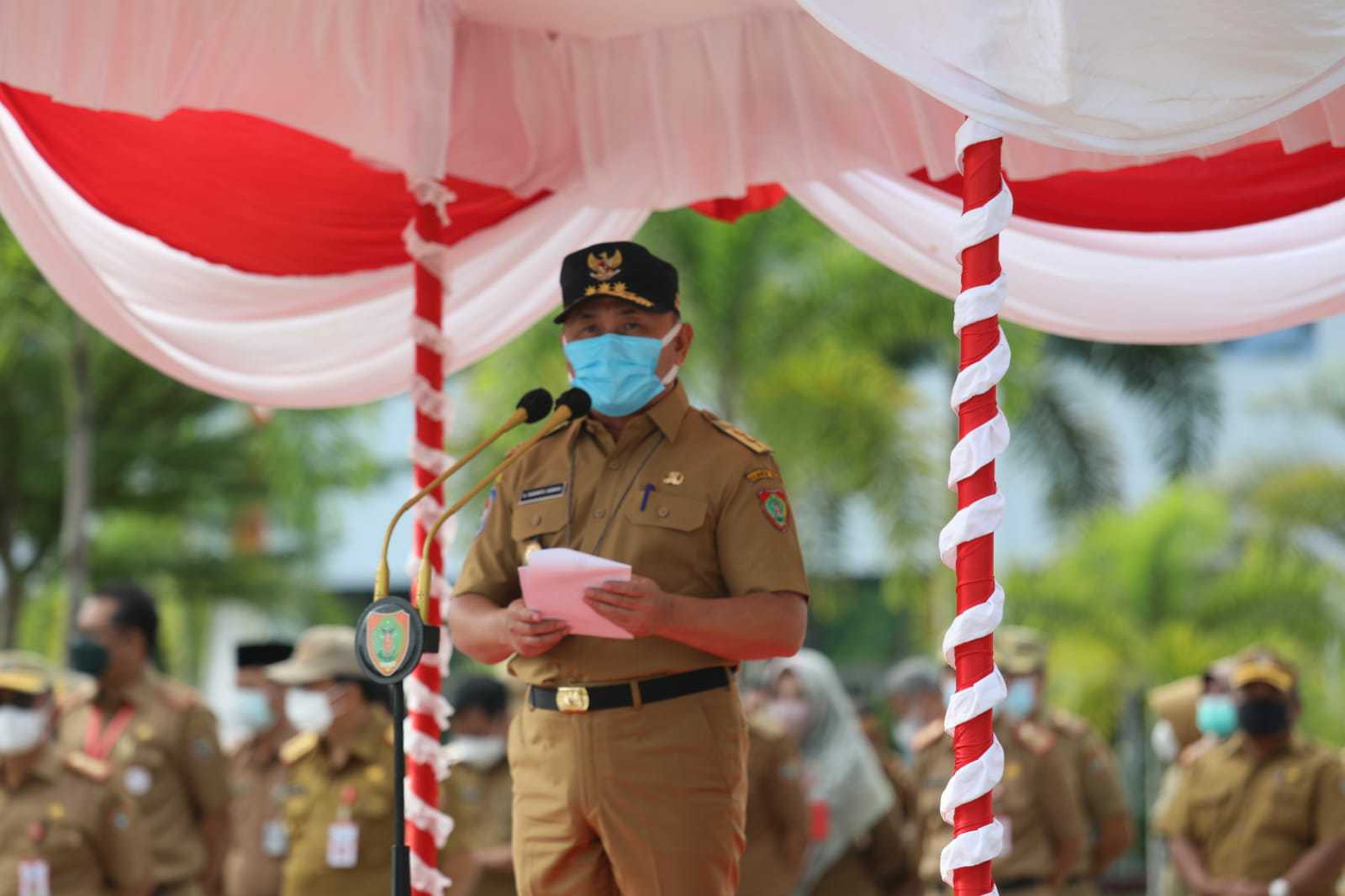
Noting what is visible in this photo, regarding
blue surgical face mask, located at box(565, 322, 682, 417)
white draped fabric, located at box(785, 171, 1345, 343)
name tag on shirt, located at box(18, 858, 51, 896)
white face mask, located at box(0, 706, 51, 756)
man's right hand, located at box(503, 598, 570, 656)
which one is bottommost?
name tag on shirt, located at box(18, 858, 51, 896)

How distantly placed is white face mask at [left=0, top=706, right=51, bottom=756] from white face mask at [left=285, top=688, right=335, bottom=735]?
1042mm

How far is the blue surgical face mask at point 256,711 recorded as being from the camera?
8711mm

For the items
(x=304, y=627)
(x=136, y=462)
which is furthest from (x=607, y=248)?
(x=304, y=627)

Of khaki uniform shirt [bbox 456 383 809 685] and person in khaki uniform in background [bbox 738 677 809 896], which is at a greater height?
khaki uniform shirt [bbox 456 383 809 685]

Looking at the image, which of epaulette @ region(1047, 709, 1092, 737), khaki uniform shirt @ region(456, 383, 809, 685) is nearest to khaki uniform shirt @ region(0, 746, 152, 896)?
khaki uniform shirt @ region(456, 383, 809, 685)

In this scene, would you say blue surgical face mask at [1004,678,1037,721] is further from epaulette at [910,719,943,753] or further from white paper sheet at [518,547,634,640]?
white paper sheet at [518,547,634,640]

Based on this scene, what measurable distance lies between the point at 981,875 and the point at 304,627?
20.4 m

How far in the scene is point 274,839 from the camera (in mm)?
7711

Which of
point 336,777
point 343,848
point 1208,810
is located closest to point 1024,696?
point 1208,810

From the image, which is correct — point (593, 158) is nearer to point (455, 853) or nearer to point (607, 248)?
point (607, 248)

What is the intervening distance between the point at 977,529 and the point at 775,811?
4819 millimetres

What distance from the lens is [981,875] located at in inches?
142

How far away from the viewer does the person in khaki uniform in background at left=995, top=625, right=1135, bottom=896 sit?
31.0ft

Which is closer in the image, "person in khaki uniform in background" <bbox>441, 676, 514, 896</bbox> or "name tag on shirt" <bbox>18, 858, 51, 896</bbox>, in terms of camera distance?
"name tag on shirt" <bbox>18, 858, 51, 896</bbox>
